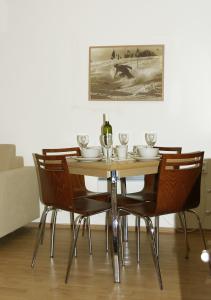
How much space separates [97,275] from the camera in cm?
299

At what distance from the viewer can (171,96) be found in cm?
414

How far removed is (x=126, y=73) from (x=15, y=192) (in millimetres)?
1500

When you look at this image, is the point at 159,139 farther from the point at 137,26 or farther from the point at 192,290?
the point at 192,290

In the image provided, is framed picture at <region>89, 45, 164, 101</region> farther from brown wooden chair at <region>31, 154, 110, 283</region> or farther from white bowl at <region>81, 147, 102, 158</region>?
brown wooden chair at <region>31, 154, 110, 283</region>

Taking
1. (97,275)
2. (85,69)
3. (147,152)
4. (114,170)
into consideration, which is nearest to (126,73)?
(85,69)

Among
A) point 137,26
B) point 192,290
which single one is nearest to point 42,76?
point 137,26

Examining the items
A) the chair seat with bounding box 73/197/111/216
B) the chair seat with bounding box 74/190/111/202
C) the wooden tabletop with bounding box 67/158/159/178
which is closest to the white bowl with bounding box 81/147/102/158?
the wooden tabletop with bounding box 67/158/159/178

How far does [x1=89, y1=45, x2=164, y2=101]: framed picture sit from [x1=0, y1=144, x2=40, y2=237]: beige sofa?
3.07 ft

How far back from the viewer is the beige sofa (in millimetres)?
3562

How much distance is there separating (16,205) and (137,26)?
1965 mm

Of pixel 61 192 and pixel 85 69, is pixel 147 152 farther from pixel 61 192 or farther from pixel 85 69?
pixel 85 69

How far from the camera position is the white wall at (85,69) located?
4090 millimetres

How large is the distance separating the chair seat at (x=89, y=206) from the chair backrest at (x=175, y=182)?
399mm

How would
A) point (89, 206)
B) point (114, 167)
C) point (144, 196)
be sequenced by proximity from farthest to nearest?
point (144, 196)
point (89, 206)
point (114, 167)
